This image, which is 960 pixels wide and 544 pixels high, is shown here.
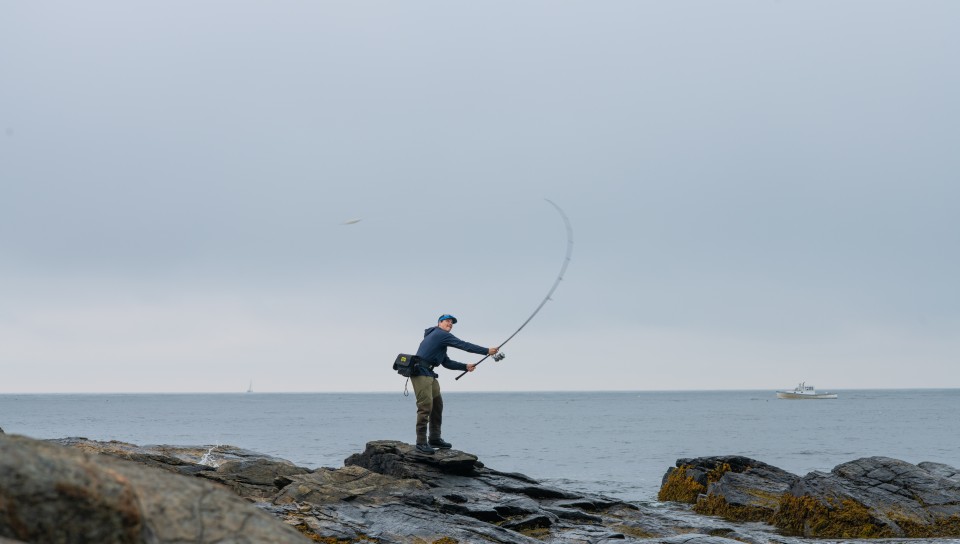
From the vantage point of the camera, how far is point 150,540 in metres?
5.65

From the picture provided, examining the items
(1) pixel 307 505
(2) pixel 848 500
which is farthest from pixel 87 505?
(2) pixel 848 500

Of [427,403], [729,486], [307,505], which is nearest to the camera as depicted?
[307,505]

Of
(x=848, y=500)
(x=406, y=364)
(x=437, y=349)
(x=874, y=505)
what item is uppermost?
(x=437, y=349)

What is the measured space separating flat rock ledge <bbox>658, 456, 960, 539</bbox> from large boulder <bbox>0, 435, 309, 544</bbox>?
600 inches

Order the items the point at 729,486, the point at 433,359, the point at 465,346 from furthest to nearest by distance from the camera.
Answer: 1. the point at 729,486
2. the point at 433,359
3. the point at 465,346

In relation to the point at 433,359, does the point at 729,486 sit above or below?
below

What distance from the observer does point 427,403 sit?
1845 cm

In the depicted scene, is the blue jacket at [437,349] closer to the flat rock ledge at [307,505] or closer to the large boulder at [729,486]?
the flat rock ledge at [307,505]

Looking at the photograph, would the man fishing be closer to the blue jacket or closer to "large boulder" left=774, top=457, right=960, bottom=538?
the blue jacket

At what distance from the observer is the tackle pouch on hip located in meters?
18.3

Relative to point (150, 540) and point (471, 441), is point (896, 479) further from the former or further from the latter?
point (471, 441)

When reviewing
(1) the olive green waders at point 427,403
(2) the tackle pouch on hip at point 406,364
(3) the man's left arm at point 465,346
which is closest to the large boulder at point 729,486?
(1) the olive green waders at point 427,403

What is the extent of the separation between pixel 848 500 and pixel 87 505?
55.2ft

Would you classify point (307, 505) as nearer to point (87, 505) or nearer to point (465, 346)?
point (465, 346)
